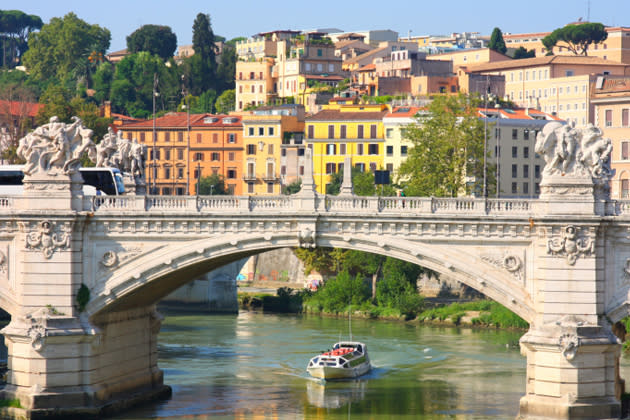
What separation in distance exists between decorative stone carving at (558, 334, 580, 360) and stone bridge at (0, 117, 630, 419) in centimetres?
3

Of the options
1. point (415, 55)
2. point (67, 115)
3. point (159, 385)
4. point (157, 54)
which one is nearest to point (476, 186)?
point (159, 385)

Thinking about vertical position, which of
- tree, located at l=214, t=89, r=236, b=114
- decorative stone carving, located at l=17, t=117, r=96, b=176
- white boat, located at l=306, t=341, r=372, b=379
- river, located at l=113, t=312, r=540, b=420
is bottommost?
river, located at l=113, t=312, r=540, b=420

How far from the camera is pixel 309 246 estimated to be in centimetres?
3244

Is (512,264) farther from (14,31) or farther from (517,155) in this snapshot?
(14,31)

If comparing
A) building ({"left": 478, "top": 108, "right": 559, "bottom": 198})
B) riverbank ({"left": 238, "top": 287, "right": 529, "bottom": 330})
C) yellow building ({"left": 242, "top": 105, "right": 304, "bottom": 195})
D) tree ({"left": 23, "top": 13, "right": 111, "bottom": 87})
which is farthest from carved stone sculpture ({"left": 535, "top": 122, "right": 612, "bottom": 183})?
tree ({"left": 23, "top": 13, "right": 111, "bottom": 87})

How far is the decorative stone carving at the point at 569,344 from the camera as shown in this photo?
99.3ft

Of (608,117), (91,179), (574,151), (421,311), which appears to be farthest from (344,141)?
(574,151)

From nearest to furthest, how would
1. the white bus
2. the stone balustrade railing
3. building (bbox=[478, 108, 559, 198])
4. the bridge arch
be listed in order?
the bridge arch < the stone balustrade railing < the white bus < building (bbox=[478, 108, 559, 198])

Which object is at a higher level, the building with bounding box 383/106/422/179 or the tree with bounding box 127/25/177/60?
the tree with bounding box 127/25/177/60

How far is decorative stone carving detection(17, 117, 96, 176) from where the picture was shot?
3269cm

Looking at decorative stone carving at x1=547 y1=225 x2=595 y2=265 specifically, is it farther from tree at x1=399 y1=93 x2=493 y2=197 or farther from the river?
tree at x1=399 y1=93 x2=493 y2=197

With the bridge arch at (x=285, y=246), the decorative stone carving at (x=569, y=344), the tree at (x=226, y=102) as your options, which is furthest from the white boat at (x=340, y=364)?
the tree at (x=226, y=102)

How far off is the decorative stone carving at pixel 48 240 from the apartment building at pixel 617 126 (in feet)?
119

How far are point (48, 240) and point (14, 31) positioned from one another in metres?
119
